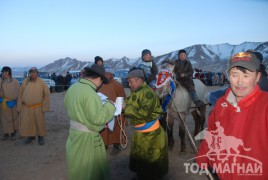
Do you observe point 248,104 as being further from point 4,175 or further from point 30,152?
point 30,152

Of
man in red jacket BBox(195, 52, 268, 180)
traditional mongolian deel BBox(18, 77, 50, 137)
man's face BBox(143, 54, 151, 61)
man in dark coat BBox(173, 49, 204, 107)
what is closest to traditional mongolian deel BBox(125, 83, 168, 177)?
man in red jacket BBox(195, 52, 268, 180)

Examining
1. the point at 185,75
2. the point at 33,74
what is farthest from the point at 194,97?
the point at 33,74

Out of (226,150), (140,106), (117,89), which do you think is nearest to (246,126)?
(226,150)

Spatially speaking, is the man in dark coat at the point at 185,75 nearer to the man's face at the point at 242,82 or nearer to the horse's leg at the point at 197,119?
the horse's leg at the point at 197,119

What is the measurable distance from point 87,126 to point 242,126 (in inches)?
61.9

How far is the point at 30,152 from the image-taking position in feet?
20.0

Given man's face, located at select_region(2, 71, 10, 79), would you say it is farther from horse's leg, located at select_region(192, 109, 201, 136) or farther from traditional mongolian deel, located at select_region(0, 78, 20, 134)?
horse's leg, located at select_region(192, 109, 201, 136)

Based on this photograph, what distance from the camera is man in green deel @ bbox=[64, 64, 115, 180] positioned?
8.66 feet

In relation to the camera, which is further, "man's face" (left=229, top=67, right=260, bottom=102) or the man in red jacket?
"man's face" (left=229, top=67, right=260, bottom=102)

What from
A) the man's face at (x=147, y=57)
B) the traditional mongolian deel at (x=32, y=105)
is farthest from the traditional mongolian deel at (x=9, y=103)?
the man's face at (x=147, y=57)

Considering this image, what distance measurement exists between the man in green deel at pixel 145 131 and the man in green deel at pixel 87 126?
2.47 feet

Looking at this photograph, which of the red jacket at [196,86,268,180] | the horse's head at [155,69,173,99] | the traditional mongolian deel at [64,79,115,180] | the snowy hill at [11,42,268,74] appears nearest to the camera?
the red jacket at [196,86,268,180]

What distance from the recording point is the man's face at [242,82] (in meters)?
1.74

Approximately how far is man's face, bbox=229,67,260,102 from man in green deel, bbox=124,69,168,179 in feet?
5.78
